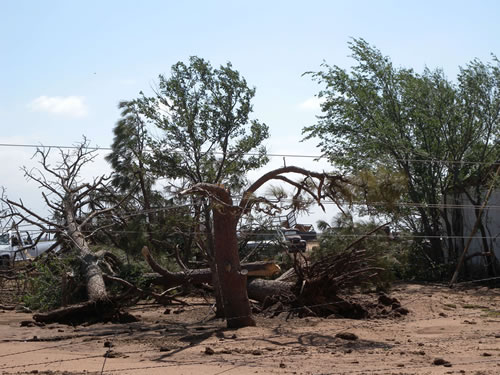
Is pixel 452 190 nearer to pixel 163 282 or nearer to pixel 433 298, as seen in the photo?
pixel 433 298

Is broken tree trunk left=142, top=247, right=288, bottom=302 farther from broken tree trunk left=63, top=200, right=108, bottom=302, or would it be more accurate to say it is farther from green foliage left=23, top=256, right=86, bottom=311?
green foliage left=23, top=256, right=86, bottom=311

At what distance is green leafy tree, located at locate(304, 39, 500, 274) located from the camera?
802 inches

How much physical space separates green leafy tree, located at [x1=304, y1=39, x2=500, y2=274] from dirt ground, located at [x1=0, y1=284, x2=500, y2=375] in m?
6.68

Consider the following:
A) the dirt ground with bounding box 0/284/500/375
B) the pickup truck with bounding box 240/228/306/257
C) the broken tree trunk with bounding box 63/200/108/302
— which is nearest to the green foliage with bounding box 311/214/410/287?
the pickup truck with bounding box 240/228/306/257

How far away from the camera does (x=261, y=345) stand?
33.3 feet

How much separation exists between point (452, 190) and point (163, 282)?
10.3m

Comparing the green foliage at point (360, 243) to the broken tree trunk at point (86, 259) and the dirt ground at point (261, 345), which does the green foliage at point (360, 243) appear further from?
the broken tree trunk at point (86, 259)

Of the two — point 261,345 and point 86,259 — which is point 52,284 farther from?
point 261,345

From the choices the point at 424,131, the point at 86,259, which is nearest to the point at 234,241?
the point at 86,259

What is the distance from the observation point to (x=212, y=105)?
1966 cm

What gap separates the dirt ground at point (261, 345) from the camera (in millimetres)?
8422

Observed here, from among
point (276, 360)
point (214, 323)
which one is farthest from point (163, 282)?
point (276, 360)

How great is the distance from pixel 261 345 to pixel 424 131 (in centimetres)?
1267

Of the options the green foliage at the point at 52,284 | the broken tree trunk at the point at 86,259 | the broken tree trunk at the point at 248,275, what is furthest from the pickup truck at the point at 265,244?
the green foliage at the point at 52,284
